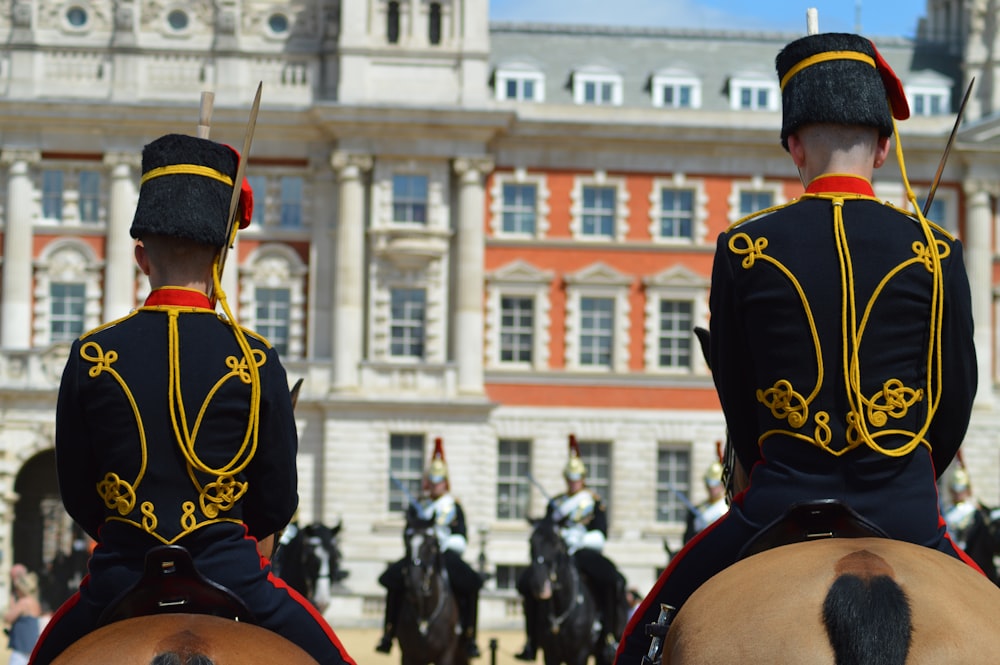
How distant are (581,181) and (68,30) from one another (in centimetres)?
1251

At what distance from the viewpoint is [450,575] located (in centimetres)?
1809

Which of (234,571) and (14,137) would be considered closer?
(234,571)

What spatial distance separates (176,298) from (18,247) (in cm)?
3357

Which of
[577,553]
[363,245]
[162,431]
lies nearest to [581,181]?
[363,245]

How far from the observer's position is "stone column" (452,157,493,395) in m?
37.2

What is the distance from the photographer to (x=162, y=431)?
4934 mm

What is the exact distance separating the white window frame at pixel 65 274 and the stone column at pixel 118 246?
0.27 metres

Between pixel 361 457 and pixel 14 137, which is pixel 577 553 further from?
pixel 14 137

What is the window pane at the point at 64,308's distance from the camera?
3753cm

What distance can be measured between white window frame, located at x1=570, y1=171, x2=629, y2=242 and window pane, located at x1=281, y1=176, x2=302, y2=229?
20.8ft

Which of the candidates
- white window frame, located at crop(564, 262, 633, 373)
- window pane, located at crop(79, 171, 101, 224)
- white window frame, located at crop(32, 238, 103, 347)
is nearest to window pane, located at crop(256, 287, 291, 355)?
white window frame, located at crop(32, 238, 103, 347)

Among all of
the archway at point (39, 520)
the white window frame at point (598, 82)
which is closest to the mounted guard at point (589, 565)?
the archway at point (39, 520)

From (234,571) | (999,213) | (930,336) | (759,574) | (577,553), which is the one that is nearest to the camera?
(759,574)

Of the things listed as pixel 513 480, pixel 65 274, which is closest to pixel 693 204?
pixel 513 480
